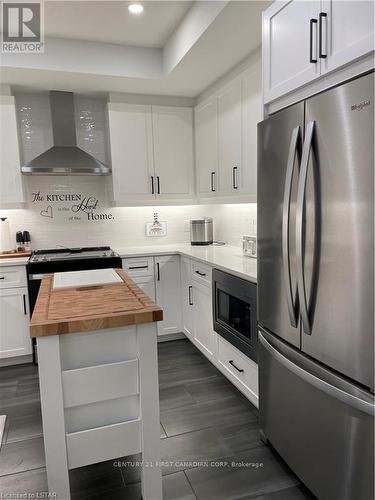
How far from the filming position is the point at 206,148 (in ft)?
11.6

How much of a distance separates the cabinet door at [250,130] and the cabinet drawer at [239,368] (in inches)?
44.7

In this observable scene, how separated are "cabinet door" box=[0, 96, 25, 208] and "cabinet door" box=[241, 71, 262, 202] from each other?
207 cm

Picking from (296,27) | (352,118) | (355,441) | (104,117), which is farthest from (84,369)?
(104,117)

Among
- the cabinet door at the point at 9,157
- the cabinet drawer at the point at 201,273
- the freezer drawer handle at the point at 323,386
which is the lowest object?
the freezer drawer handle at the point at 323,386

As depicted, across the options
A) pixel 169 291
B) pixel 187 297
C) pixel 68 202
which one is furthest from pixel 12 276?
pixel 187 297

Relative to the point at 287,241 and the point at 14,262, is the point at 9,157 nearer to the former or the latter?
the point at 14,262

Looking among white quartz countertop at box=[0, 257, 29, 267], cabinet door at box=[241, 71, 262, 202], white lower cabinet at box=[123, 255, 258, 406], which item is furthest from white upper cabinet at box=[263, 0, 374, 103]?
white quartz countertop at box=[0, 257, 29, 267]

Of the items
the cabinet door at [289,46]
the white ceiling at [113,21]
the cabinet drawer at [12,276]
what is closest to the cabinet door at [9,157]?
the cabinet drawer at [12,276]

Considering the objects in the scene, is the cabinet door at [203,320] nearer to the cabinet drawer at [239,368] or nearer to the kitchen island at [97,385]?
the cabinet drawer at [239,368]

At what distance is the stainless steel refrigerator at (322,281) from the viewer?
126cm

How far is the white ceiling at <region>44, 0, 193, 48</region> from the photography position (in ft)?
7.96

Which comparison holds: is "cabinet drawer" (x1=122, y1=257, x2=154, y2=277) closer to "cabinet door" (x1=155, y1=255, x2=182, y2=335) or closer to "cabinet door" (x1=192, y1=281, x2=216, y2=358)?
"cabinet door" (x1=155, y1=255, x2=182, y2=335)

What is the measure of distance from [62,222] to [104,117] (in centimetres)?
120

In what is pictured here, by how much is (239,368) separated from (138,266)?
1459mm
